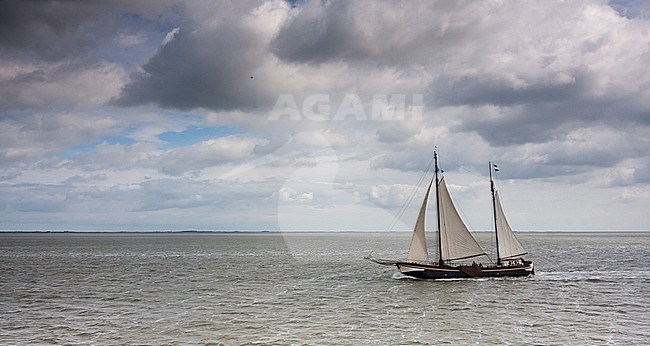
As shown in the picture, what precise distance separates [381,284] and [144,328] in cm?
3778

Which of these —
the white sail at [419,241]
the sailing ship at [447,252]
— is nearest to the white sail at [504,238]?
the sailing ship at [447,252]

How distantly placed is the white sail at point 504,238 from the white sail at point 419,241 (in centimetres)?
1253

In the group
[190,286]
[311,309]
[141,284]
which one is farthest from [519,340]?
[141,284]

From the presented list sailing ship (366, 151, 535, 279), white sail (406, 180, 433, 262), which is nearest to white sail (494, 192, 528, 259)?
sailing ship (366, 151, 535, 279)

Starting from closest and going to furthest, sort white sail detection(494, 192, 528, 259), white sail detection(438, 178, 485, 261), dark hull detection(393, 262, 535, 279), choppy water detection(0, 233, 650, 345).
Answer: choppy water detection(0, 233, 650, 345) < dark hull detection(393, 262, 535, 279) < white sail detection(438, 178, 485, 261) < white sail detection(494, 192, 528, 259)

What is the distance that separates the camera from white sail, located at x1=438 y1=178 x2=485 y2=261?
252ft

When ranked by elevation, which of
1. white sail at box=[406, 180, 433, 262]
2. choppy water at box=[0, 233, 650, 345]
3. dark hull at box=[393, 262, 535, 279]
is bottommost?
choppy water at box=[0, 233, 650, 345]

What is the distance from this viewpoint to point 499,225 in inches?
3211

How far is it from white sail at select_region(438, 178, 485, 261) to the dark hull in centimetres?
198

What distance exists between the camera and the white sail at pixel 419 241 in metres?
73.6

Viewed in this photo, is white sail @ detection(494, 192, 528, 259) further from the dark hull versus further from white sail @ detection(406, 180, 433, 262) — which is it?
white sail @ detection(406, 180, 433, 262)

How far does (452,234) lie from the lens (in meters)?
77.8

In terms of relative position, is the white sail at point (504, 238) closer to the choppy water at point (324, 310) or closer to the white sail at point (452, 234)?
the choppy water at point (324, 310)

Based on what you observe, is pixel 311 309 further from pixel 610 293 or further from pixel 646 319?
pixel 610 293
